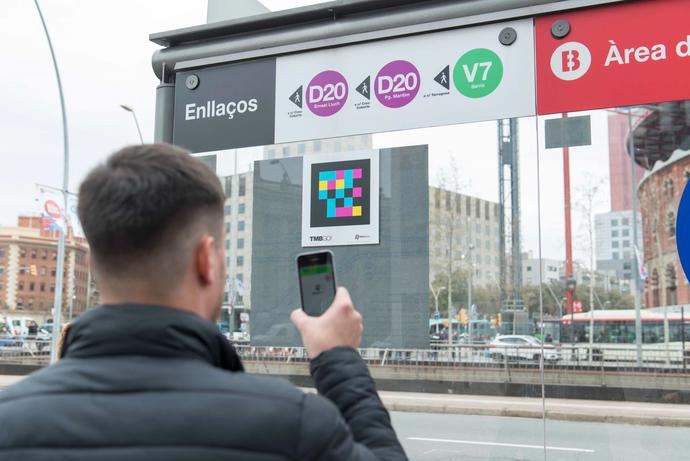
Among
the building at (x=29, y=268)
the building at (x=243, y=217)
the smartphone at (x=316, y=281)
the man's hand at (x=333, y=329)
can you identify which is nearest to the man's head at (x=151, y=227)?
the man's hand at (x=333, y=329)

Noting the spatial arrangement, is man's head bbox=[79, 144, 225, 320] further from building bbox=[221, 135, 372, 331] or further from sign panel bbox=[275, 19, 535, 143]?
building bbox=[221, 135, 372, 331]

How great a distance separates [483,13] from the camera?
3.58m

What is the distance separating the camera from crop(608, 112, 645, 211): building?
3260 mm

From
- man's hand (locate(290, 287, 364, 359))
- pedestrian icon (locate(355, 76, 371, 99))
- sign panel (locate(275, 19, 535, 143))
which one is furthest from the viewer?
pedestrian icon (locate(355, 76, 371, 99))

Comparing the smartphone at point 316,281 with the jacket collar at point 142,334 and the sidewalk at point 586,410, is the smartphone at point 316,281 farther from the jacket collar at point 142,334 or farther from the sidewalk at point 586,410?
the sidewalk at point 586,410

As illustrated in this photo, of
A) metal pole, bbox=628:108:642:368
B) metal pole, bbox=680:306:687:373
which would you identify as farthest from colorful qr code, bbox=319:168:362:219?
metal pole, bbox=680:306:687:373

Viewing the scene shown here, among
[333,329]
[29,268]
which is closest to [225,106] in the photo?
[333,329]

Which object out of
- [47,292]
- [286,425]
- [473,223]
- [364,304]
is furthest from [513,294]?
[47,292]

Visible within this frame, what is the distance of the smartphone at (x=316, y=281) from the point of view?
1.61 meters

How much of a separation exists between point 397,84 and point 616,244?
1.43 meters

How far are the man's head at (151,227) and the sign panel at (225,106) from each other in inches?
115

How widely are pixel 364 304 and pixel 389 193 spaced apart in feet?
2.02

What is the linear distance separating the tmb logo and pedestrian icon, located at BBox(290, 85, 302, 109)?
144cm

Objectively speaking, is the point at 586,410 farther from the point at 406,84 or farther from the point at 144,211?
the point at 144,211
